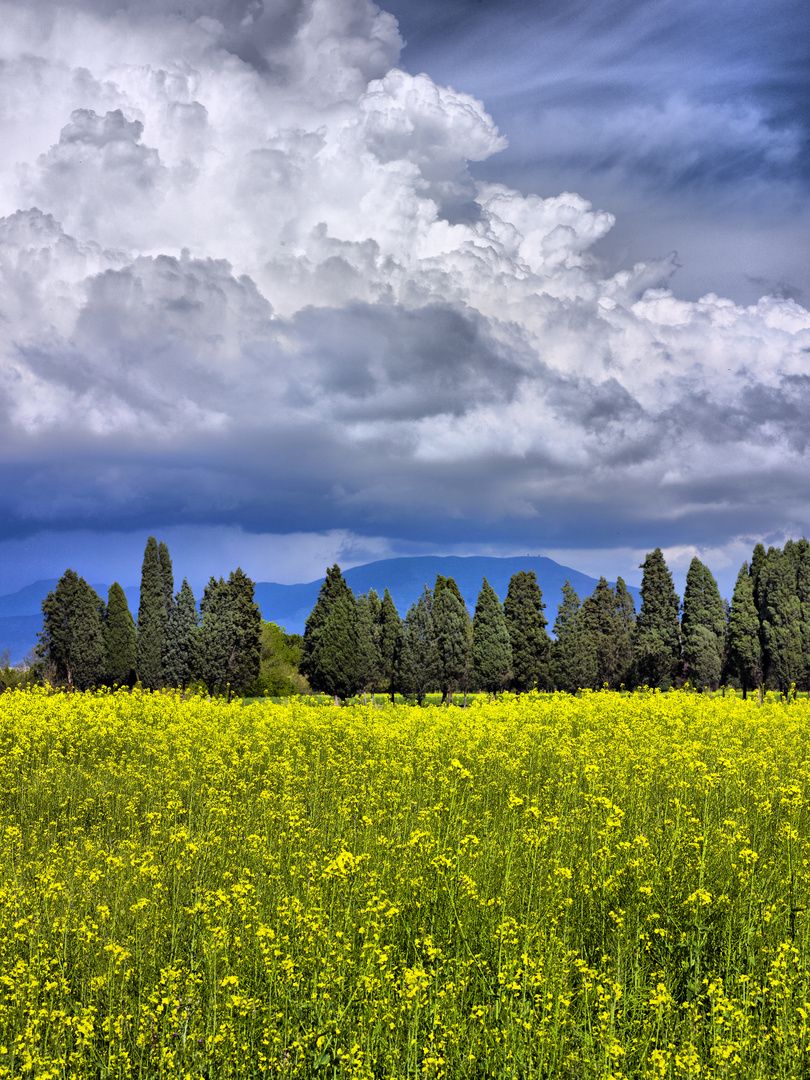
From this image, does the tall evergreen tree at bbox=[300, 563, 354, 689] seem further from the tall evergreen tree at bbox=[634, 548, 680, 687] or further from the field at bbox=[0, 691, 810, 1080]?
the field at bbox=[0, 691, 810, 1080]

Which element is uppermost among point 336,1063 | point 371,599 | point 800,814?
point 371,599

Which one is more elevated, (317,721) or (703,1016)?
(317,721)

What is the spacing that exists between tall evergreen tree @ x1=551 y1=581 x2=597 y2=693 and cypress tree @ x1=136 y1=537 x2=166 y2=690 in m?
32.3

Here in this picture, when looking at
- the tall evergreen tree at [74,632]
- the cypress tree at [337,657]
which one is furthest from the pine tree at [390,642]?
the tall evergreen tree at [74,632]

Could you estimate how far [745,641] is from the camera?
168 feet

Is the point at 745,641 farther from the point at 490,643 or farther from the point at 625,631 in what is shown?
the point at 490,643

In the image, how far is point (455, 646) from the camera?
53.8m

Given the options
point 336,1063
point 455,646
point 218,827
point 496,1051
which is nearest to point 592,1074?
point 496,1051

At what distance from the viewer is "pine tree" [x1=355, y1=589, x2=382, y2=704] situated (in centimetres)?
5147

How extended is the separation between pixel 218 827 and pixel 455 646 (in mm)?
45359

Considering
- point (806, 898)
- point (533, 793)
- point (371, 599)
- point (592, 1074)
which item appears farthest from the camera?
point (371, 599)

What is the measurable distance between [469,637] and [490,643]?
19.4 feet

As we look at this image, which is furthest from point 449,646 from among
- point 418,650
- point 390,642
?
point 390,642

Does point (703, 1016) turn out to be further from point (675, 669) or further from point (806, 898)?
point (675, 669)
